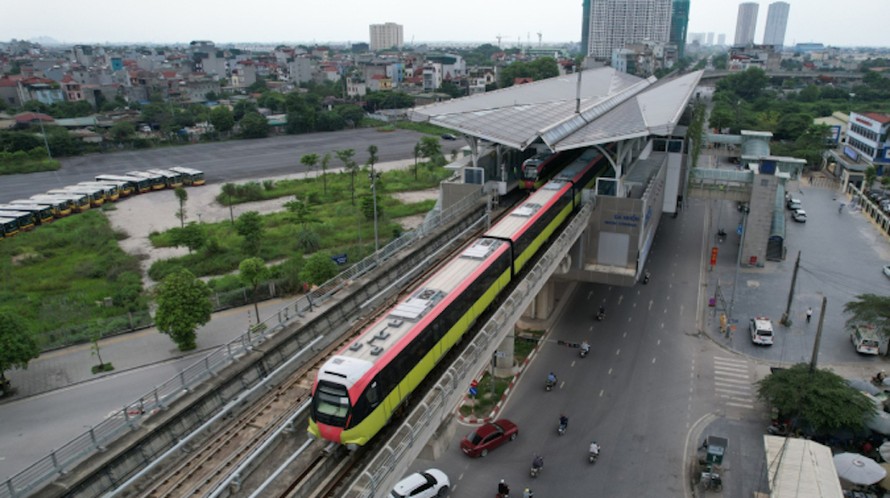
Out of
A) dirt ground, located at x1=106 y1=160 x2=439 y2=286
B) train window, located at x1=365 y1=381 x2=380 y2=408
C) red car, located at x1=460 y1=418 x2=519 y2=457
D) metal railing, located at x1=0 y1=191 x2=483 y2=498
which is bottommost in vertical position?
dirt ground, located at x1=106 y1=160 x2=439 y2=286

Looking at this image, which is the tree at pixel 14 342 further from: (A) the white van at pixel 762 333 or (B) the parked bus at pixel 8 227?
(A) the white van at pixel 762 333

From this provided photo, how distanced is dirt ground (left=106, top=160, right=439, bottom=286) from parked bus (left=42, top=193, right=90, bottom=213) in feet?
8.99

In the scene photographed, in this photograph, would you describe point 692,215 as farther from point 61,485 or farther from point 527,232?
point 61,485

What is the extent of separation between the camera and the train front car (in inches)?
541

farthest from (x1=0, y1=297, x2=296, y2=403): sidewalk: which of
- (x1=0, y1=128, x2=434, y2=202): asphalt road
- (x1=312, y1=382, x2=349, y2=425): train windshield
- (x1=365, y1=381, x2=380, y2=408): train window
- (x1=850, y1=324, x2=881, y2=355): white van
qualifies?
(x1=0, y1=128, x2=434, y2=202): asphalt road

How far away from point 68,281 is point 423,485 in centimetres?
3260

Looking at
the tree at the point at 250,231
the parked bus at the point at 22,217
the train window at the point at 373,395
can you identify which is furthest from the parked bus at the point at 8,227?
the train window at the point at 373,395

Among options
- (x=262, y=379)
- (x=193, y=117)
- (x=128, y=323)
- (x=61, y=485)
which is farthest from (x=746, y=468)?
(x=193, y=117)

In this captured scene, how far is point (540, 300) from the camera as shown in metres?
33.5

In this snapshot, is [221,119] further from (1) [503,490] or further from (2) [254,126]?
(1) [503,490]

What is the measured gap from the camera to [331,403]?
13.8 metres

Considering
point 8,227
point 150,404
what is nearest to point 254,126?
point 8,227

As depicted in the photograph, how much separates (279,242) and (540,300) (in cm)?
2375

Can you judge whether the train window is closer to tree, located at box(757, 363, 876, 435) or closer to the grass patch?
tree, located at box(757, 363, 876, 435)
